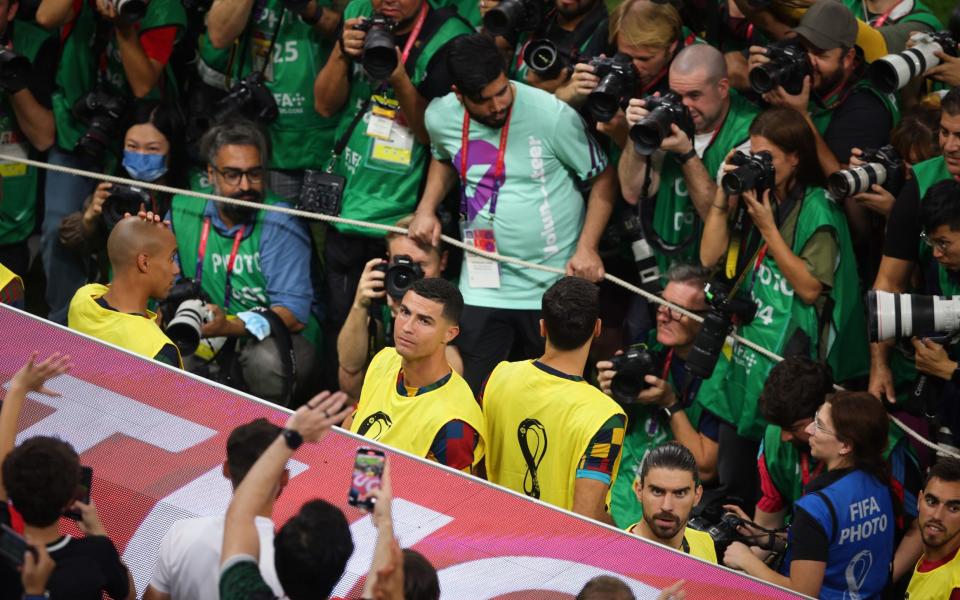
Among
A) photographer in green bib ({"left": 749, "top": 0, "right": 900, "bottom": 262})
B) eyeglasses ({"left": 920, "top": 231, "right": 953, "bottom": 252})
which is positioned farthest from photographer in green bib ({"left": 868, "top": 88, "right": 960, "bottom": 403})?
photographer in green bib ({"left": 749, "top": 0, "right": 900, "bottom": 262})

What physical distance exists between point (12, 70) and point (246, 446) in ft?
12.3

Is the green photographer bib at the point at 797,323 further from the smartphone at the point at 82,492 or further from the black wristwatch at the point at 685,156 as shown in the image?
the smartphone at the point at 82,492

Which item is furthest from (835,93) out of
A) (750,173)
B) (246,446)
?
(246,446)

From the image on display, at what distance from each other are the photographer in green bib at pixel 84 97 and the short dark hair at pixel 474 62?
1893 millimetres

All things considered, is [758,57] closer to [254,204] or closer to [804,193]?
[804,193]

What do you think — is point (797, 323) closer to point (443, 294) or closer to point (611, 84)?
point (611, 84)

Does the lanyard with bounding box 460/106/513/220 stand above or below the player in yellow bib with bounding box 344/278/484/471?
above

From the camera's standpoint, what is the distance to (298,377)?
276 inches

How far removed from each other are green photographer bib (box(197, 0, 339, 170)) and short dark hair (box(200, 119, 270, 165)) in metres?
0.21

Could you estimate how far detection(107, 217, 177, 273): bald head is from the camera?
587 cm

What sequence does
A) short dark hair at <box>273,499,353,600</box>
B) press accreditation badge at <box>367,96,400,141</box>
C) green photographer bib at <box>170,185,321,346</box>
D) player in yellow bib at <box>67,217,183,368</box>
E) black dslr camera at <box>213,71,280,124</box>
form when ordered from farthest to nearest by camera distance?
black dslr camera at <box>213,71,280,124</box> → green photographer bib at <box>170,185,321,346</box> → press accreditation badge at <box>367,96,400,141</box> → player in yellow bib at <box>67,217,183,368</box> → short dark hair at <box>273,499,353,600</box>

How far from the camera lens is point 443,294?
215 inches

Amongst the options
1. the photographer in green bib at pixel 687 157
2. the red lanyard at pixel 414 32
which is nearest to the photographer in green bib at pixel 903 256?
the photographer in green bib at pixel 687 157

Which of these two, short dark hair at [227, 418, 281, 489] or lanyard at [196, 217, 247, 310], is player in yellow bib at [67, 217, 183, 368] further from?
short dark hair at [227, 418, 281, 489]
